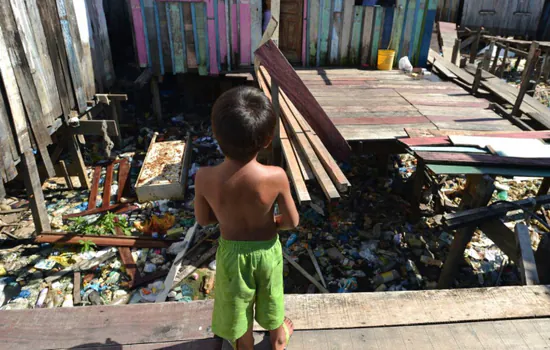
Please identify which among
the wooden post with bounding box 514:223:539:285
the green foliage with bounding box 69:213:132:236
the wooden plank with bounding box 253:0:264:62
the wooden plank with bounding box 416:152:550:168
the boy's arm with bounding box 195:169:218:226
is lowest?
the green foliage with bounding box 69:213:132:236

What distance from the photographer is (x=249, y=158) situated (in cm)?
175

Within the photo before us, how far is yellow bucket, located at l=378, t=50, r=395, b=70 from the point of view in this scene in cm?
819

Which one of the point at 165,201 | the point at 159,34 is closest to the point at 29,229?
the point at 165,201

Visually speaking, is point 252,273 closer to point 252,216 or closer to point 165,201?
point 252,216

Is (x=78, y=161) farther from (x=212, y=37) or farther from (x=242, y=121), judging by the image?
(x=242, y=121)

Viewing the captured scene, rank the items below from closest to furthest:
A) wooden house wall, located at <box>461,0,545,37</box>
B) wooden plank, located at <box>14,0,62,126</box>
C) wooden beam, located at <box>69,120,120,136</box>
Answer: wooden plank, located at <box>14,0,62,126</box> → wooden beam, located at <box>69,120,120,136</box> → wooden house wall, located at <box>461,0,545,37</box>

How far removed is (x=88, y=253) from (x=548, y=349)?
5019 mm

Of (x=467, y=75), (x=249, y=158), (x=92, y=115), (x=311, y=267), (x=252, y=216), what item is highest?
(x=249, y=158)

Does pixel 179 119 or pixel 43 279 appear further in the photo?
pixel 179 119

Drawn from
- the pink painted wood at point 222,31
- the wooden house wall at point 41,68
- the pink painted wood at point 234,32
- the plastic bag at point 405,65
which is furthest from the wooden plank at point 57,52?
the plastic bag at point 405,65

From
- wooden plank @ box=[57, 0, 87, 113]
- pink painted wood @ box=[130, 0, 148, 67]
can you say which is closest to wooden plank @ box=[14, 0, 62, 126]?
wooden plank @ box=[57, 0, 87, 113]

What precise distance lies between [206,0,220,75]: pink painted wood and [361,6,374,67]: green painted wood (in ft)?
10.8

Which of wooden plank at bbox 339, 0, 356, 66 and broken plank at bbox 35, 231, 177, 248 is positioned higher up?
wooden plank at bbox 339, 0, 356, 66

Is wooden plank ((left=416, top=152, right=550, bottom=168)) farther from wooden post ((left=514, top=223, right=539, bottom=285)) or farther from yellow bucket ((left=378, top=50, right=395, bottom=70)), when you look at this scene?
yellow bucket ((left=378, top=50, right=395, bottom=70))
